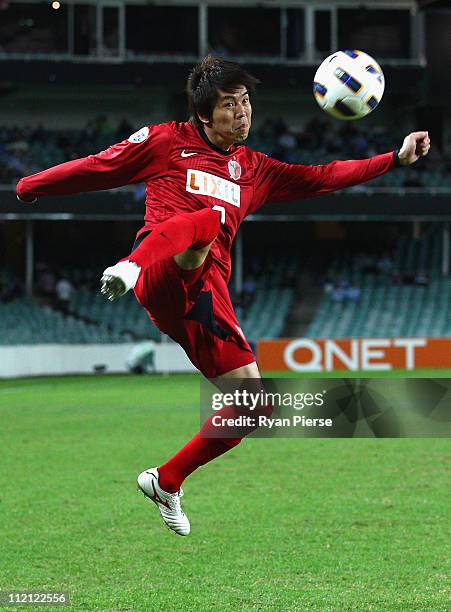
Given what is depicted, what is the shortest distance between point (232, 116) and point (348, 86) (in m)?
0.77

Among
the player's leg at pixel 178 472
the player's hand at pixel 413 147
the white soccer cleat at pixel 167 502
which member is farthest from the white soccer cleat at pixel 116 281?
the player's hand at pixel 413 147

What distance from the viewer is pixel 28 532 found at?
346 inches

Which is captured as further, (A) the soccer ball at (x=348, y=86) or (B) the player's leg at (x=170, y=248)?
(A) the soccer ball at (x=348, y=86)

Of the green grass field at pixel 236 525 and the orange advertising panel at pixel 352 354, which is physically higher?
the green grass field at pixel 236 525

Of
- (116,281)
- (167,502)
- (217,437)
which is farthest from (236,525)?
(116,281)

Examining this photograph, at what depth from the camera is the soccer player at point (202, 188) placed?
6223 millimetres

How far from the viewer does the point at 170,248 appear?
227 inches

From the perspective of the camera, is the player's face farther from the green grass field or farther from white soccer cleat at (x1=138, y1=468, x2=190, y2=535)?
the green grass field

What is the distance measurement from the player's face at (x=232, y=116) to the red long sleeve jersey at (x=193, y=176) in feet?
0.47

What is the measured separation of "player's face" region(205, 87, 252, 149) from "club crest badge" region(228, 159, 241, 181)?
16cm

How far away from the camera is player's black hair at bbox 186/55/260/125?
6.43m

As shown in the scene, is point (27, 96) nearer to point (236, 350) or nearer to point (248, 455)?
point (248, 455)

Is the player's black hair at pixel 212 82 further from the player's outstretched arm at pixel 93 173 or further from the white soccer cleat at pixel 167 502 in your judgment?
the white soccer cleat at pixel 167 502

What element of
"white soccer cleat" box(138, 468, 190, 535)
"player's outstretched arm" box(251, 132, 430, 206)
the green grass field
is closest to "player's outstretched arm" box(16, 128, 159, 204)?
"player's outstretched arm" box(251, 132, 430, 206)
